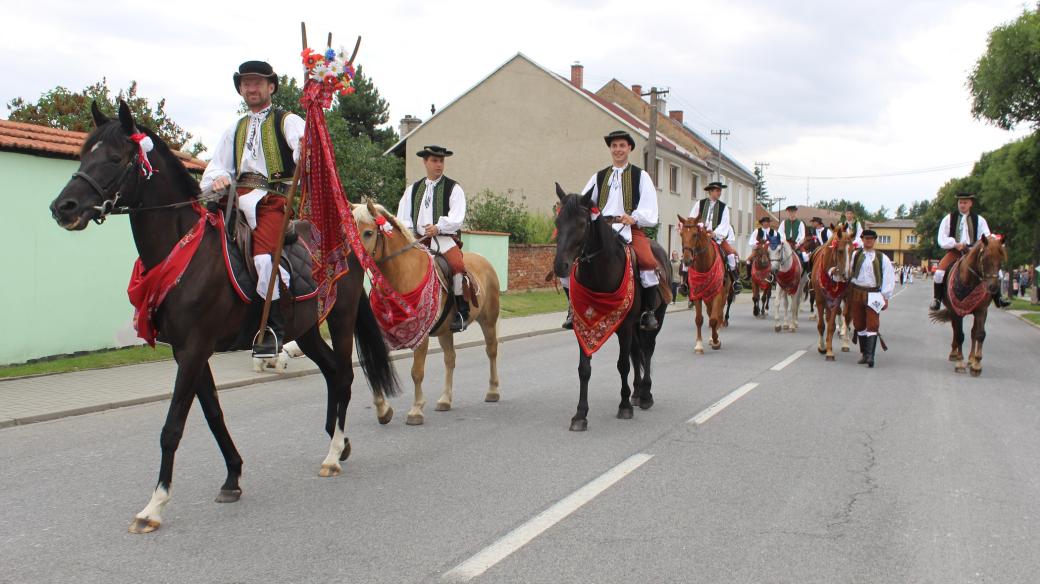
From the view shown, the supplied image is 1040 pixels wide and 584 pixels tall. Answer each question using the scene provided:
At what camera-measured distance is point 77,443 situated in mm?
6633

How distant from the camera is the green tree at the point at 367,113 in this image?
53375 millimetres

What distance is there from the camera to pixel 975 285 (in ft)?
38.0

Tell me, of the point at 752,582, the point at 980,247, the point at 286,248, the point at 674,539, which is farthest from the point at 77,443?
the point at 980,247

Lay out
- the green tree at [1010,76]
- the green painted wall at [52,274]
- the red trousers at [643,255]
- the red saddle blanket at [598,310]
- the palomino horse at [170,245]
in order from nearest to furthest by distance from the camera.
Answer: the palomino horse at [170,245], the red saddle blanket at [598,310], the red trousers at [643,255], the green painted wall at [52,274], the green tree at [1010,76]

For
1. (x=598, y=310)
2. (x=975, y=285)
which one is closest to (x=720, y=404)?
(x=598, y=310)

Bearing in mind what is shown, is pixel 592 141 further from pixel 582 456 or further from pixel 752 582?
pixel 752 582

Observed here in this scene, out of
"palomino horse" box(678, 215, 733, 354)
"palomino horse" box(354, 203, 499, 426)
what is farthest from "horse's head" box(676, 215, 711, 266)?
"palomino horse" box(354, 203, 499, 426)

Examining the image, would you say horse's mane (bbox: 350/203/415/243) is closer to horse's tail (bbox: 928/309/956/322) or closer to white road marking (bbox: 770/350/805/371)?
white road marking (bbox: 770/350/805/371)

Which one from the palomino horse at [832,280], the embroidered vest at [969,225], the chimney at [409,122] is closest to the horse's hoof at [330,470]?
the palomino horse at [832,280]

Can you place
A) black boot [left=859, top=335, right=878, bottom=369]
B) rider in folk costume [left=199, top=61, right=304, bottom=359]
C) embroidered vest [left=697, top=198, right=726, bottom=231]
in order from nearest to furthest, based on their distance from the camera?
rider in folk costume [left=199, top=61, right=304, bottom=359] < black boot [left=859, top=335, right=878, bottom=369] < embroidered vest [left=697, top=198, right=726, bottom=231]

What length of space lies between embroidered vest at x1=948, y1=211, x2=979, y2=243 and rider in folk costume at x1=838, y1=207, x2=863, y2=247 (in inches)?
54.0

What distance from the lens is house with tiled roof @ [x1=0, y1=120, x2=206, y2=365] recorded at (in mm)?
10570

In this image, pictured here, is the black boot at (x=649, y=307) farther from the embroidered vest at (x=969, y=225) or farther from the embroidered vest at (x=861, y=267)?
the embroidered vest at (x=969, y=225)

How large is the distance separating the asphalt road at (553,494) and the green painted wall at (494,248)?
14378mm
